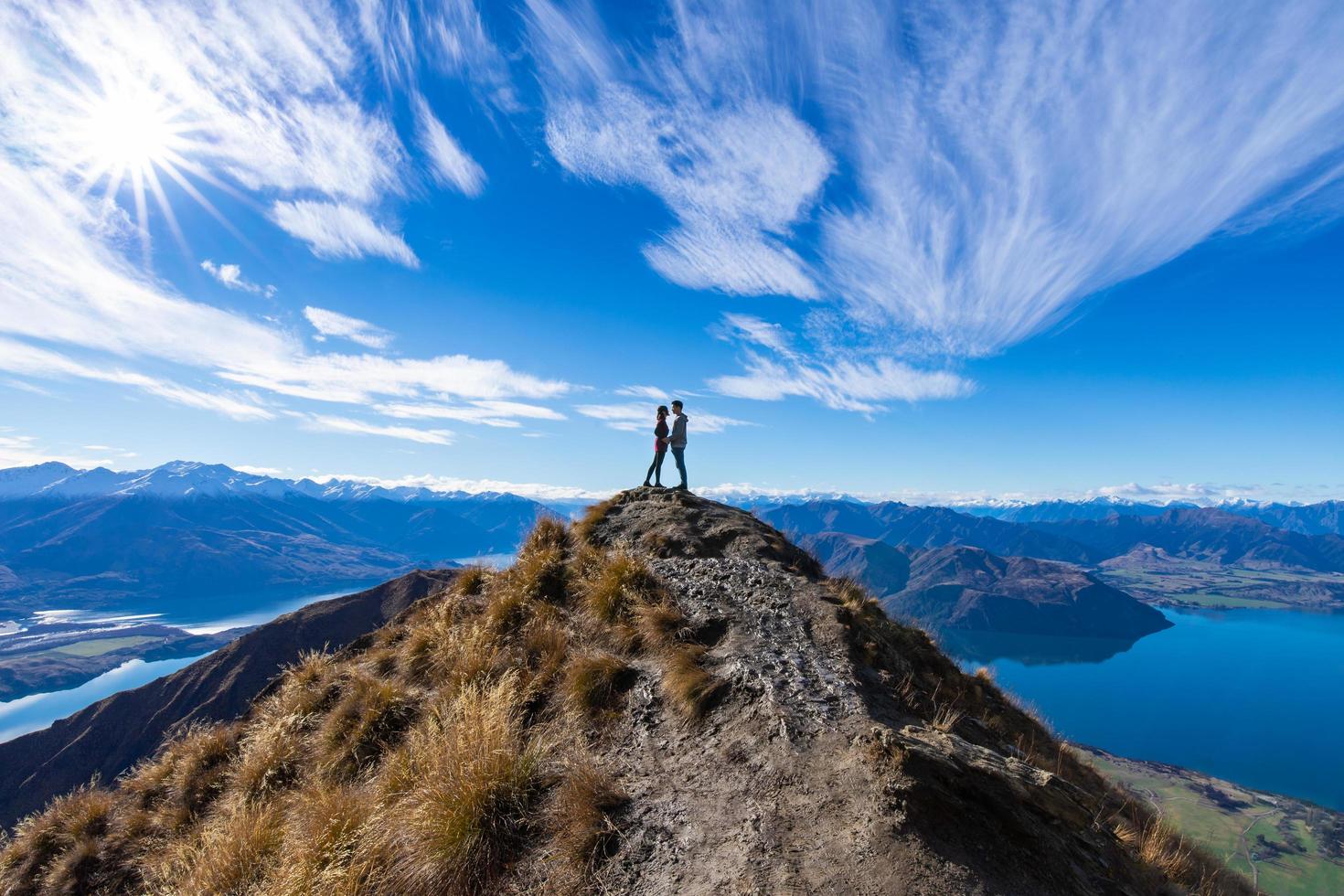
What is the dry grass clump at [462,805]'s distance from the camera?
5562 mm

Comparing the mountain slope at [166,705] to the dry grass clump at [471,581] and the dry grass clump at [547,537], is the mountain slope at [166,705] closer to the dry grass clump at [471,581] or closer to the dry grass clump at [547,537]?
the dry grass clump at [471,581]

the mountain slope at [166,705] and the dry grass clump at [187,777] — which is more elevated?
the dry grass clump at [187,777]

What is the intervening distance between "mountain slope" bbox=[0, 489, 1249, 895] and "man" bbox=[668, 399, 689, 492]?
6659mm

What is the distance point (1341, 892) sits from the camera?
80625mm

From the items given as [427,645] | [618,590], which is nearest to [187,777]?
[427,645]

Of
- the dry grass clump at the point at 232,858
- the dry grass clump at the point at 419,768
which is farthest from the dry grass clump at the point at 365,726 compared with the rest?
the dry grass clump at the point at 232,858

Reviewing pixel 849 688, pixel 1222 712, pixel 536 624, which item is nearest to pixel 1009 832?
pixel 849 688

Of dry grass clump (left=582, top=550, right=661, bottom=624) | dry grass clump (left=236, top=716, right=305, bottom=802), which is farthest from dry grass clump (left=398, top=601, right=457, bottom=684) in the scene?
dry grass clump (left=582, top=550, right=661, bottom=624)

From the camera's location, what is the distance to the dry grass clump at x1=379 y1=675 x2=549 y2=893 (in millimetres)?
5562

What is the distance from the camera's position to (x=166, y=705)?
96438 mm

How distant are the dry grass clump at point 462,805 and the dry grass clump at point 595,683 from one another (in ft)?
4.31

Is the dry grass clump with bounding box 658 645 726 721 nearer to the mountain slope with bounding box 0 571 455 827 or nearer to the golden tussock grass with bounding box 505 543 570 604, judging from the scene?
the golden tussock grass with bounding box 505 543 570 604

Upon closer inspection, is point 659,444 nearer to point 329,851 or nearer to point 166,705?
point 329,851

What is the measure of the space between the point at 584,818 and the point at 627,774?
1036 mm
